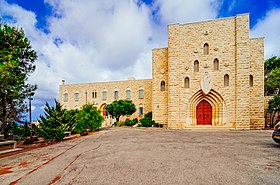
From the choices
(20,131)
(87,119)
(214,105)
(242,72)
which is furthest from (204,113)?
(20,131)

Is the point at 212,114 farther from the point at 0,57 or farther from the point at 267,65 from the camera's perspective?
the point at 0,57

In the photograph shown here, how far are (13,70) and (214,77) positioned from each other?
57.5ft

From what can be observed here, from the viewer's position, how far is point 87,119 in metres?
14.3

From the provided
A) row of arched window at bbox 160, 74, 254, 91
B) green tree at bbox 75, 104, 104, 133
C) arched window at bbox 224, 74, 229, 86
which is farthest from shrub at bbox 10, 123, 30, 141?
arched window at bbox 224, 74, 229, 86

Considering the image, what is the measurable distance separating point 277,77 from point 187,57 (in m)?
11.9

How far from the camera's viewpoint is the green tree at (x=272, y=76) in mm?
19203

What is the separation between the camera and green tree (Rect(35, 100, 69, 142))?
30.5ft

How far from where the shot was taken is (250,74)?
55.4ft

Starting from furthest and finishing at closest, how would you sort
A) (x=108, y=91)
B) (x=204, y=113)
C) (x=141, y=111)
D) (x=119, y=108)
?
(x=108, y=91) → (x=141, y=111) → (x=119, y=108) → (x=204, y=113)

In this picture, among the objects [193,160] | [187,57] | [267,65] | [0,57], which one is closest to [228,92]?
[187,57]

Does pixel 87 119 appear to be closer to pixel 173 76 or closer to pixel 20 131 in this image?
pixel 20 131

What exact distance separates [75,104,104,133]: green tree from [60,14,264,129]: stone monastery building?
7.70 m

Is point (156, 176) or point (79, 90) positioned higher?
point (79, 90)

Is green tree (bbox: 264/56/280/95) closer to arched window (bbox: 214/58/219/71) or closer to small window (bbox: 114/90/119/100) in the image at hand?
arched window (bbox: 214/58/219/71)
